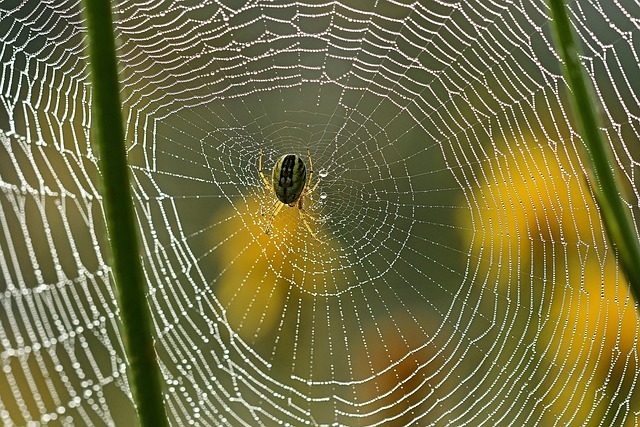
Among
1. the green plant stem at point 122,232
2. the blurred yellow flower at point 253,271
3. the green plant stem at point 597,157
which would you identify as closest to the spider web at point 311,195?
the blurred yellow flower at point 253,271

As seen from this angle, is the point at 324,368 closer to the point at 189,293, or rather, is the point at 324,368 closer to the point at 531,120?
the point at 189,293

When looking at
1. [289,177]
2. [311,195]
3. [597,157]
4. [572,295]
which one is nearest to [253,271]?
[572,295]

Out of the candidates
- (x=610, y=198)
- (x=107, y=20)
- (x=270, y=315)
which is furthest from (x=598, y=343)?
(x=107, y=20)

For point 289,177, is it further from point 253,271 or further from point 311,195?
point 253,271

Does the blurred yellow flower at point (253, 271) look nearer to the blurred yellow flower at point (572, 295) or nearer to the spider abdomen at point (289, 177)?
the spider abdomen at point (289, 177)

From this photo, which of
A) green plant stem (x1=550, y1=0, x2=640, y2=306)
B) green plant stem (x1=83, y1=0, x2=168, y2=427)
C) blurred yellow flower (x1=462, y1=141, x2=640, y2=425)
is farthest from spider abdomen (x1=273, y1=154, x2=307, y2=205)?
green plant stem (x1=83, y1=0, x2=168, y2=427)

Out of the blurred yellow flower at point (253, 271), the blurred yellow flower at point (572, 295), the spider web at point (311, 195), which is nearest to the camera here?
the blurred yellow flower at point (572, 295)

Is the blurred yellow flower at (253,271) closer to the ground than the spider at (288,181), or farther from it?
closer to the ground

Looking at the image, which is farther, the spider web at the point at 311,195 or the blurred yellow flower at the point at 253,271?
the spider web at the point at 311,195
